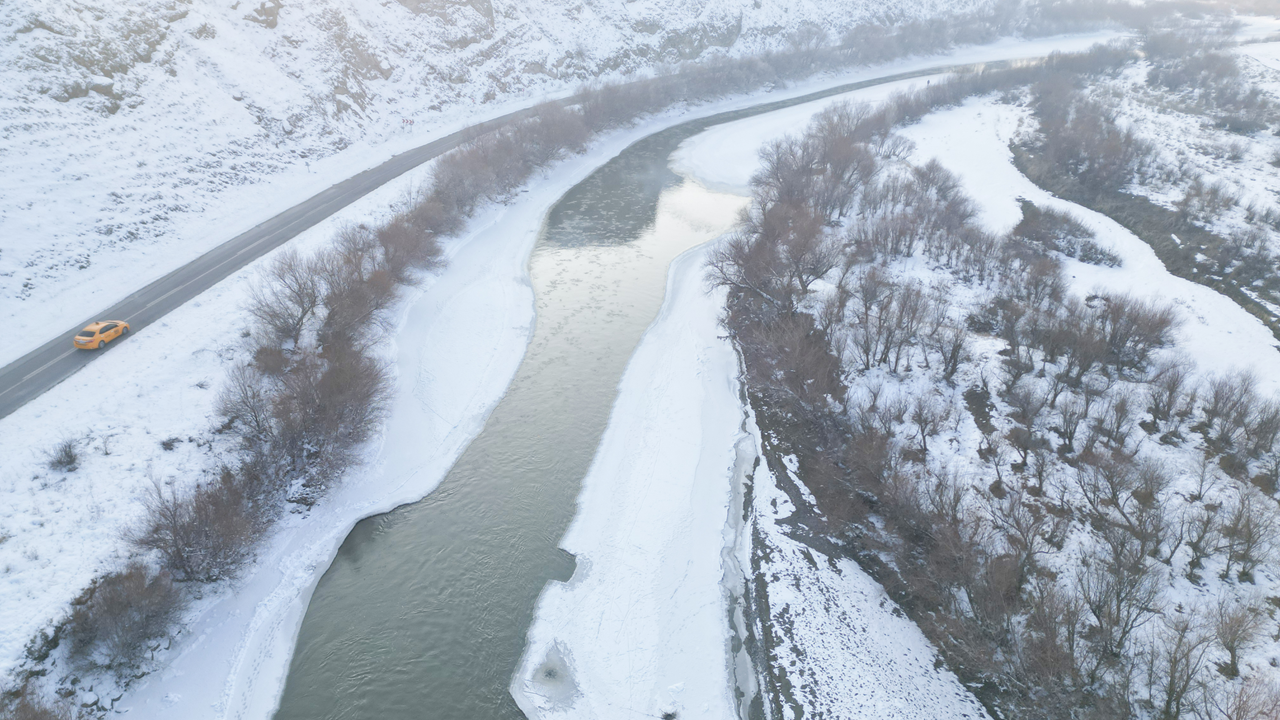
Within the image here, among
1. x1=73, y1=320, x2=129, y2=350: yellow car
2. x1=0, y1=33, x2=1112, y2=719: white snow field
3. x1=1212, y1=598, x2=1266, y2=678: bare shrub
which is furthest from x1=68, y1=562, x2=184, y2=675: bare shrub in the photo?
x1=1212, y1=598, x2=1266, y2=678: bare shrub

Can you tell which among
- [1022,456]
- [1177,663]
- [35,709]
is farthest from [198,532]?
[1022,456]

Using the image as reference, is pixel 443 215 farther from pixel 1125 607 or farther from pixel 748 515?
pixel 1125 607

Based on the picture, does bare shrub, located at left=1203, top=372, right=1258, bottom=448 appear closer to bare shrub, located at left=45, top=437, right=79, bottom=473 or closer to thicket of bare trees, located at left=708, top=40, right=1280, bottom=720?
thicket of bare trees, located at left=708, top=40, right=1280, bottom=720

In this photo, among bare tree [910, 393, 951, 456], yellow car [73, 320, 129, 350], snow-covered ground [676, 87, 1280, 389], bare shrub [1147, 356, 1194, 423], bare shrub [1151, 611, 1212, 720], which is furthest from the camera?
snow-covered ground [676, 87, 1280, 389]

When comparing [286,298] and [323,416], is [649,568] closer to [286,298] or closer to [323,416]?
[323,416]

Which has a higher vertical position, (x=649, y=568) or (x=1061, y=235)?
(x=1061, y=235)

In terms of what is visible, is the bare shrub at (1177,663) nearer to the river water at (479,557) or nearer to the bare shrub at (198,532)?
the river water at (479,557)
